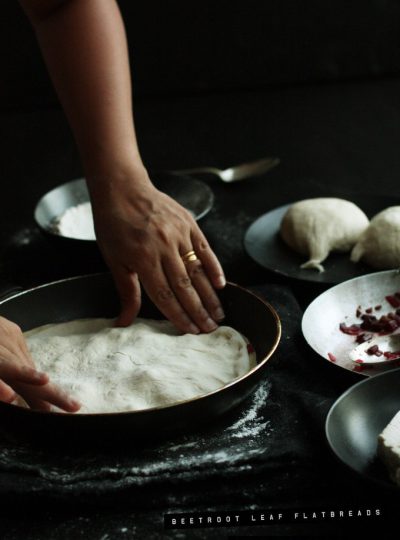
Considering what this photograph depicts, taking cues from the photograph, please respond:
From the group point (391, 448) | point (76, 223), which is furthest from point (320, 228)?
point (391, 448)

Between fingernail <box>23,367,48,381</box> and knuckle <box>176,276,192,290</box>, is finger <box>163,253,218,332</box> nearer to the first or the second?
knuckle <box>176,276,192,290</box>

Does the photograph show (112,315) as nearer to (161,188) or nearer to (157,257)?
(157,257)

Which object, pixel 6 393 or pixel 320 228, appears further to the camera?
pixel 320 228

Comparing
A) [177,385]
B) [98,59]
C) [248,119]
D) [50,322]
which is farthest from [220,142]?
[177,385]

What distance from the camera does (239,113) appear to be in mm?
2301

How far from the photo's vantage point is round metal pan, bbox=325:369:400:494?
81 cm

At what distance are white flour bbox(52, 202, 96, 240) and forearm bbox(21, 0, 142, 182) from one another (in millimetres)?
290

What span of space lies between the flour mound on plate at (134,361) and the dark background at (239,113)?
0.09m

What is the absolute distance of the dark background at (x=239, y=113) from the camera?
156 cm

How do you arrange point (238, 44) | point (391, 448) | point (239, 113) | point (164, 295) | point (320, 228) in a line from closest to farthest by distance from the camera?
1. point (391, 448)
2. point (164, 295)
3. point (320, 228)
4. point (239, 113)
5. point (238, 44)

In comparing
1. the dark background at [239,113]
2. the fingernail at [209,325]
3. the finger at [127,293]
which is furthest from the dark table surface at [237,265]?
the finger at [127,293]

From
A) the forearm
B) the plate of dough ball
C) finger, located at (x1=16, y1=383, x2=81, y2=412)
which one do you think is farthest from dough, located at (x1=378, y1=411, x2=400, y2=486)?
the forearm

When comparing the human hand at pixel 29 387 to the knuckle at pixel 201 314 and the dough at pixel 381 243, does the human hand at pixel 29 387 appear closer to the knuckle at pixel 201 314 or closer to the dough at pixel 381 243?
the knuckle at pixel 201 314

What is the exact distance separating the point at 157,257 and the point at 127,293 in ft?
0.26
